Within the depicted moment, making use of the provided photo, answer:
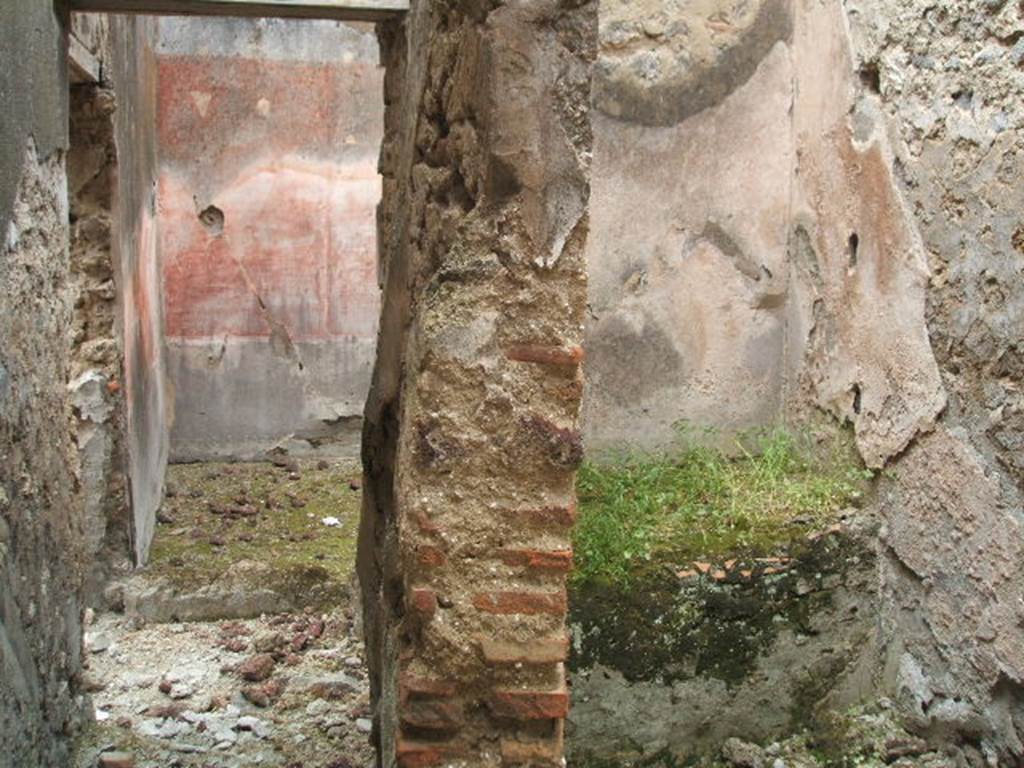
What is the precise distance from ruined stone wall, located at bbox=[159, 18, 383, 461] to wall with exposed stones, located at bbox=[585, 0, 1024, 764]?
9.66ft

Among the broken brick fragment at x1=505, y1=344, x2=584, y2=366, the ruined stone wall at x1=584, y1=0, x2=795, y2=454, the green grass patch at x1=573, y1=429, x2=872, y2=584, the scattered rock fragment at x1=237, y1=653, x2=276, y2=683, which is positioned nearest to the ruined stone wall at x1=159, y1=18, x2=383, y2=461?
the scattered rock fragment at x1=237, y1=653, x2=276, y2=683

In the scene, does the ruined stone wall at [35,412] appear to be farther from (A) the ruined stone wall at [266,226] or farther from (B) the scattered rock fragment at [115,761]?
(A) the ruined stone wall at [266,226]

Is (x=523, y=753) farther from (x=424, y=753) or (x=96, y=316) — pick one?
(x=96, y=316)

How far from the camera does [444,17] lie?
7.45 ft

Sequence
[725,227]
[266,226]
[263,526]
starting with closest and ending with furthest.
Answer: [725,227], [263,526], [266,226]

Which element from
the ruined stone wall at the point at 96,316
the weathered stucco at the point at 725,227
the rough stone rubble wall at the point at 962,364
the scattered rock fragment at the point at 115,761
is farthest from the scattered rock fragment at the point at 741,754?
the ruined stone wall at the point at 96,316

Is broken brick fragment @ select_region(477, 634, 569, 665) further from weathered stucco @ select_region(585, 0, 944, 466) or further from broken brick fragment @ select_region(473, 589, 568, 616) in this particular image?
weathered stucco @ select_region(585, 0, 944, 466)

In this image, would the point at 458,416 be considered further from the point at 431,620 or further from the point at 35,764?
the point at 35,764

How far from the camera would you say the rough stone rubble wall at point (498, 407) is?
2090 millimetres

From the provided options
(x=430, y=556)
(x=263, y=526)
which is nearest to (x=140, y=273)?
(x=263, y=526)

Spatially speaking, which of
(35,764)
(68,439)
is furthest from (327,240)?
(35,764)

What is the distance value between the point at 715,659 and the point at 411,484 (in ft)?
4.77

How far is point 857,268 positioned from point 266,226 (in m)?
3.71

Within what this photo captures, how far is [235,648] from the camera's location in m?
4.00
